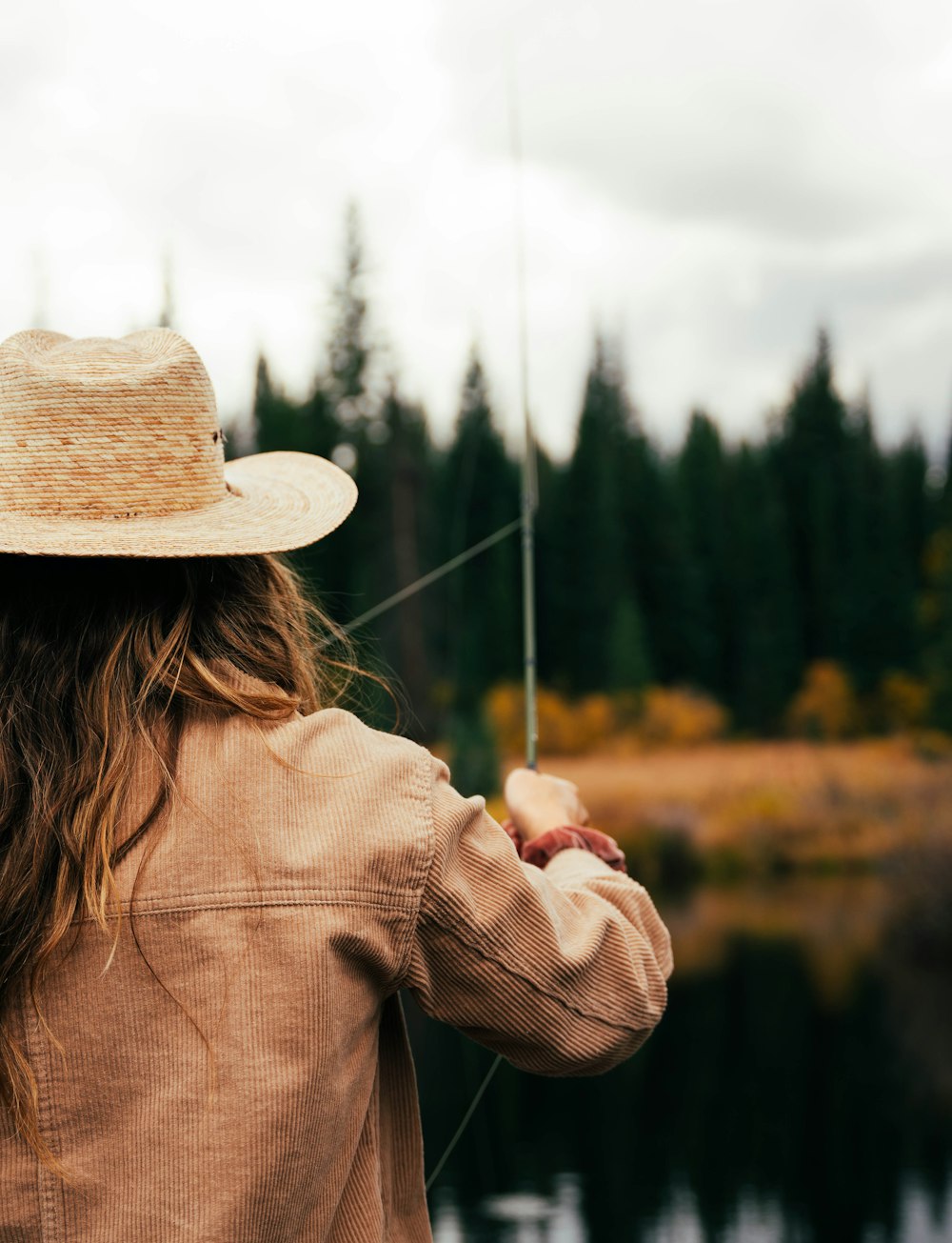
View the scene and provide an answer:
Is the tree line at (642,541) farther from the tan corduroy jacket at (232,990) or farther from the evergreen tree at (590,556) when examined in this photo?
the tan corduroy jacket at (232,990)

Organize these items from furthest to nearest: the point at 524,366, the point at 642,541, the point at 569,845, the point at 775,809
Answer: the point at 642,541 < the point at 775,809 < the point at 524,366 < the point at 569,845

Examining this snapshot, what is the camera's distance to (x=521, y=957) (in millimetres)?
941

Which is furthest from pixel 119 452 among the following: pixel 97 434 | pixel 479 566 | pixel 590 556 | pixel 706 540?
pixel 706 540

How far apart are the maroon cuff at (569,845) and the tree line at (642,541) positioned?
53.7 ft

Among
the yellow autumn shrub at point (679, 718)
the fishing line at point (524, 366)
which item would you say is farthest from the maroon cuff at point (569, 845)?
the yellow autumn shrub at point (679, 718)

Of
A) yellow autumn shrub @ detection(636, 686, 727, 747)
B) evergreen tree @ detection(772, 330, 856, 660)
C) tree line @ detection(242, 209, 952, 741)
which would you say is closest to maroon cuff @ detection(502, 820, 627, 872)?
tree line @ detection(242, 209, 952, 741)

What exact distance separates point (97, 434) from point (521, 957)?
51 centimetres

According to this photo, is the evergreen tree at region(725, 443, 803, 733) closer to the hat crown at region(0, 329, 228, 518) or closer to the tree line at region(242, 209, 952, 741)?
the tree line at region(242, 209, 952, 741)

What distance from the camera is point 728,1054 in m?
10.4

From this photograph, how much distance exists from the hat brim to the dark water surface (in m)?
7.25

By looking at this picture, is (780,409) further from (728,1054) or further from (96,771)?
(96,771)

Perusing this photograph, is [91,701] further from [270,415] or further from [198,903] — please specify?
[270,415]

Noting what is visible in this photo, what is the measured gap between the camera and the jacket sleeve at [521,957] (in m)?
0.92

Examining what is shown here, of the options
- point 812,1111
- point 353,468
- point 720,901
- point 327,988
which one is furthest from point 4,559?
point 353,468
